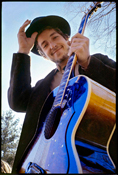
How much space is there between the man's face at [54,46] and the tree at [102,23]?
0.15 m

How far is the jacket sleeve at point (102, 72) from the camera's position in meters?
0.76

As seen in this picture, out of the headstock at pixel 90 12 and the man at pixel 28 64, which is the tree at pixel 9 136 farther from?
the headstock at pixel 90 12

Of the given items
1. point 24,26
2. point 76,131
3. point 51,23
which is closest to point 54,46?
point 51,23

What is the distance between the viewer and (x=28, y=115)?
0.99m

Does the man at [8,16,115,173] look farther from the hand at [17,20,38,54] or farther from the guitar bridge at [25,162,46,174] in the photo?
the guitar bridge at [25,162,46,174]

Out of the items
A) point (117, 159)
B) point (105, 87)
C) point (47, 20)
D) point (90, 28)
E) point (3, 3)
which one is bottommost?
point (117, 159)

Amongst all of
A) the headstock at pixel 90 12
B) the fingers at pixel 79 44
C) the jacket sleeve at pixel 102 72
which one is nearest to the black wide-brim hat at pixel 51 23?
the headstock at pixel 90 12

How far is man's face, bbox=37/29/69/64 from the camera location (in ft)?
3.25

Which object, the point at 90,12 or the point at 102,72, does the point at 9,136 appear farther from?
the point at 90,12

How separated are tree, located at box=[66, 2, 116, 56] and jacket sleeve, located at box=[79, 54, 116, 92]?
15 cm

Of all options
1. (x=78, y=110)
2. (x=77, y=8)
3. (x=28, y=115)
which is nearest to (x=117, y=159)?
(x=78, y=110)

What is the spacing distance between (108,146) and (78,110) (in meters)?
0.18

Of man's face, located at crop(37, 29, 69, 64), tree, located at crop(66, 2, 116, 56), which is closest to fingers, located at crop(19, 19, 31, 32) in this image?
man's face, located at crop(37, 29, 69, 64)

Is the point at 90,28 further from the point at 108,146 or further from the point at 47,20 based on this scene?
the point at 108,146
